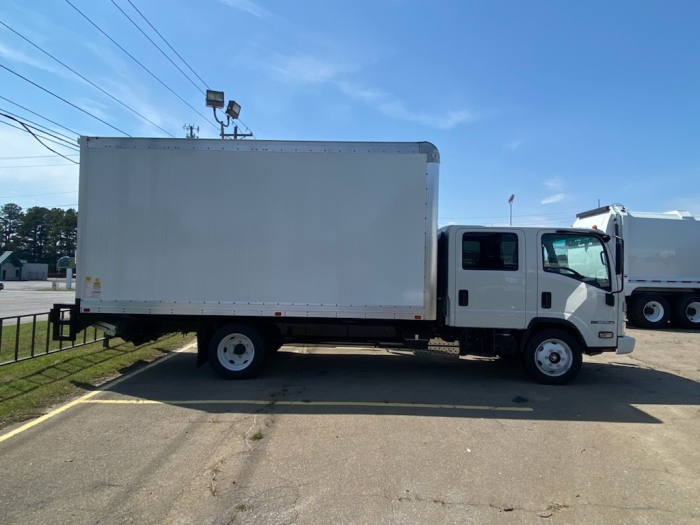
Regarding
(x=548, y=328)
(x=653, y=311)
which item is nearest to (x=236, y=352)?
(x=548, y=328)

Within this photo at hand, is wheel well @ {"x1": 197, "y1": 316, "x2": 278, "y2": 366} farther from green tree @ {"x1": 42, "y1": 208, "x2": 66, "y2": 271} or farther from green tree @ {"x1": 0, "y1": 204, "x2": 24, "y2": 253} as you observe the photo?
green tree @ {"x1": 0, "y1": 204, "x2": 24, "y2": 253}

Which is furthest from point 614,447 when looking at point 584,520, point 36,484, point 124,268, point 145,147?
point 145,147

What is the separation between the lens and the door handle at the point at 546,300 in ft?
21.9

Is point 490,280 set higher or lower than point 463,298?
higher

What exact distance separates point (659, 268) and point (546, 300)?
10.4m

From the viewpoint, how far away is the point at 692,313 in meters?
14.3

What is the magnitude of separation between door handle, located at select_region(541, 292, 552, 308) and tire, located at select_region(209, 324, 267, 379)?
4.44m

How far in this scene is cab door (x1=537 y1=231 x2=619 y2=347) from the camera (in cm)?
666

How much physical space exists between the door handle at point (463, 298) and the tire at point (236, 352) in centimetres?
319

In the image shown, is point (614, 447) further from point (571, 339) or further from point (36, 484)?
point (36, 484)

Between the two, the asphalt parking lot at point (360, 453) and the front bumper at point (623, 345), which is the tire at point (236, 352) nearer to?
the asphalt parking lot at point (360, 453)

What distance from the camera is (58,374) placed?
6879mm

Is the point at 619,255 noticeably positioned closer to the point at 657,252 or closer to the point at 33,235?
the point at 657,252

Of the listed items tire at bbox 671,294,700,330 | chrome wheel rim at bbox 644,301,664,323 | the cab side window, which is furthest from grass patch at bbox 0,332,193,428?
tire at bbox 671,294,700,330
